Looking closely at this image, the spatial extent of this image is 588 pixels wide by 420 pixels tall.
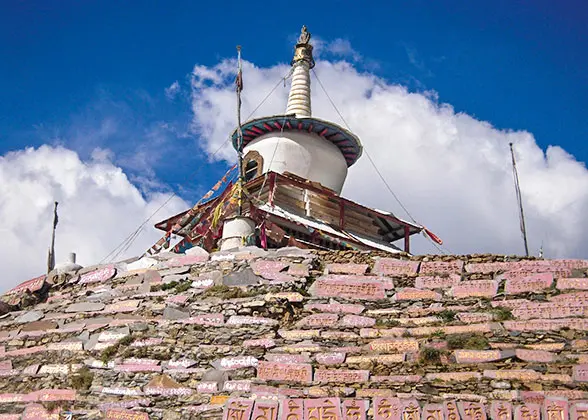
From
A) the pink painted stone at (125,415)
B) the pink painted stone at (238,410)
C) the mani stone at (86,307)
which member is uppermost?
the mani stone at (86,307)

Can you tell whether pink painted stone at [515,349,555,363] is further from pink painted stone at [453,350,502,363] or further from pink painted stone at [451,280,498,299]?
pink painted stone at [451,280,498,299]

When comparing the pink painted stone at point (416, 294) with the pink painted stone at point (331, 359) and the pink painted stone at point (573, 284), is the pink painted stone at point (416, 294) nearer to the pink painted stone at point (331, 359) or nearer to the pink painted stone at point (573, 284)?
the pink painted stone at point (331, 359)

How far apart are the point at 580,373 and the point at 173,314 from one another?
15.8 ft

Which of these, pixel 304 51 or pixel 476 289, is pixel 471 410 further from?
pixel 304 51

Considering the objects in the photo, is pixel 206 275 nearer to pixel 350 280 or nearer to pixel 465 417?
pixel 350 280

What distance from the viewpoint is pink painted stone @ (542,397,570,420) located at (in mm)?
7168

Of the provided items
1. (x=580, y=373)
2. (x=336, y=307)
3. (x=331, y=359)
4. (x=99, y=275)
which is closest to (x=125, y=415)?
(x=331, y=359)

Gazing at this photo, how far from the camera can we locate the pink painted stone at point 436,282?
9219 millimetres

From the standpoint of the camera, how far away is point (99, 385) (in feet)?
27.9

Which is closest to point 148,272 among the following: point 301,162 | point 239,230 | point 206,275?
point 206,275

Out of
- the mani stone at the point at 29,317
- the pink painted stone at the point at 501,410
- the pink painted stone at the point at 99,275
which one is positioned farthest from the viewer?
the pink painted stone at the point at 99,275

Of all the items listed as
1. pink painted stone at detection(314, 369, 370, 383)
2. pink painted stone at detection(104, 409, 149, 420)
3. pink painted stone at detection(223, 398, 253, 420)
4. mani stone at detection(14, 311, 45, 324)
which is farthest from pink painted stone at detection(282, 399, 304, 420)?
mani stone at detection(14, 311, 45, 324)

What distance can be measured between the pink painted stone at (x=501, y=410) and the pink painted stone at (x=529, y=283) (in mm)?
1891

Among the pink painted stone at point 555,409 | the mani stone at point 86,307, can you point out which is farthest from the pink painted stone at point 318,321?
the mani stone at point 86,307
